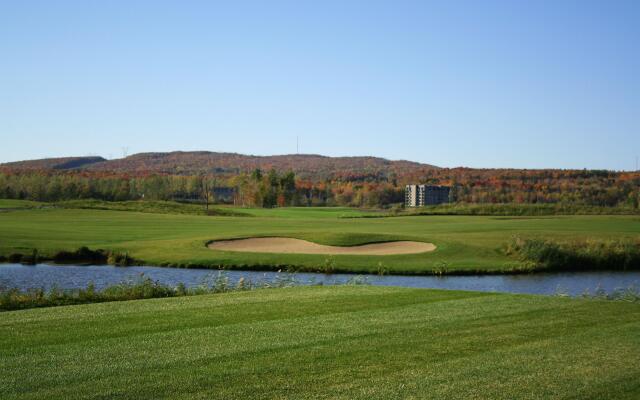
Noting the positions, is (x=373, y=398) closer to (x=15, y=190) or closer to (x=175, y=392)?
(x=175, y=392)

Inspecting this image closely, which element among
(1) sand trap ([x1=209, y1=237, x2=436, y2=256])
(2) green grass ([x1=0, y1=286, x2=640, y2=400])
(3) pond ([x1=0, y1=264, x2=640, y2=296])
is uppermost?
(2) green grass ([x1=0, y1=286, x2=640, y2=400])

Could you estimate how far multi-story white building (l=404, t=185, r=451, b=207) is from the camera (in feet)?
484

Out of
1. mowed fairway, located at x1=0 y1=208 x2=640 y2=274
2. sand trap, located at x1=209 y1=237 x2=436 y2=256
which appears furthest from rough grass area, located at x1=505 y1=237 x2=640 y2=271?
sand trap, located at x1=209 y1=237 x2=436 y2=256

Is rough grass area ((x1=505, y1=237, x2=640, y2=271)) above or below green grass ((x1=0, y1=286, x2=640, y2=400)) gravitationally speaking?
below

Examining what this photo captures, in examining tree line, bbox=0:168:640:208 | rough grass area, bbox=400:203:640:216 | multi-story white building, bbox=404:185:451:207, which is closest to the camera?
rough grass area, bbox=400:203:640:216

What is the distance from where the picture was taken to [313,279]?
30.8m

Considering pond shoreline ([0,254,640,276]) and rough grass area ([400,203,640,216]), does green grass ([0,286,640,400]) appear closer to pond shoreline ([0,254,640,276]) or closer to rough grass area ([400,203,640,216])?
pond shoreline ([0,254,640,276])

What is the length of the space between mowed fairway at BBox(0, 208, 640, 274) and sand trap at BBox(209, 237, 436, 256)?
2.23 feet

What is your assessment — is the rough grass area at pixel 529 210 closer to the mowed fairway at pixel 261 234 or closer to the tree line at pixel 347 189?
the mowed fairway at pixel 261 234

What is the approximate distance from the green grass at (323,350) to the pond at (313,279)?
12544 mm

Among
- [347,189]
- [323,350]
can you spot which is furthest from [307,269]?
[347,189]

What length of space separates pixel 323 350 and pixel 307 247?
100.0 feet

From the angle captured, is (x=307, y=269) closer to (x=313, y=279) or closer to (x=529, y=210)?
(x=313, y=279)

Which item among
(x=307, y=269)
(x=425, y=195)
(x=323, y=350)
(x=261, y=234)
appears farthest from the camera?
(x=425, y=195)
